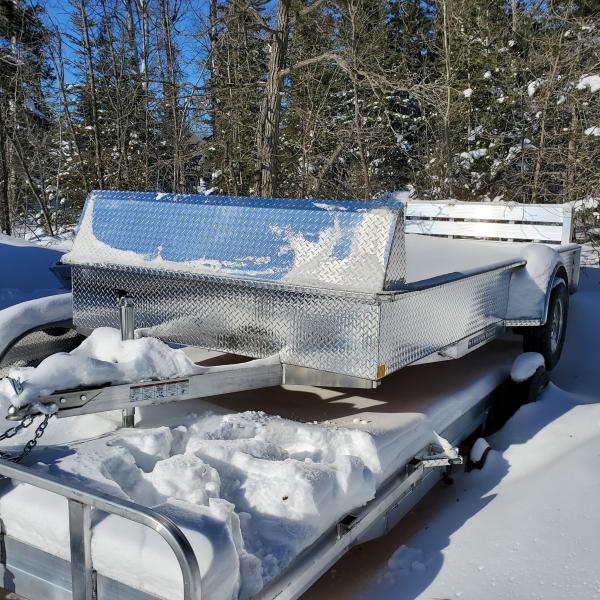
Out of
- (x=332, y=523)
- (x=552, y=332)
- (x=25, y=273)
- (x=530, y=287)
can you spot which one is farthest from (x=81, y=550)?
(x=25, y=273)

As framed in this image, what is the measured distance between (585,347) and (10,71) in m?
16.1

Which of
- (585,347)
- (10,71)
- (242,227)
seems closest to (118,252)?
(242,227)

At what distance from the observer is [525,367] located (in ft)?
→ 14.2

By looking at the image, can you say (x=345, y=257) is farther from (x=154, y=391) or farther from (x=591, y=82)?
(x=591, y=82)

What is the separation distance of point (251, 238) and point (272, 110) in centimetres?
739

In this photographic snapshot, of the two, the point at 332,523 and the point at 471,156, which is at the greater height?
the point at 471,156

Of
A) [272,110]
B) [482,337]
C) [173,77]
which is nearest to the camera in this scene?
[482,337]

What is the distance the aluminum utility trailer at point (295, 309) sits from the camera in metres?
2.68

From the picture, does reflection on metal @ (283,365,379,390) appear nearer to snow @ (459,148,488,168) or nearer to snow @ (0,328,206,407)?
snow @ (0,328,206,407)

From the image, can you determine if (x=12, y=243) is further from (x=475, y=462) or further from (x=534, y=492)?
(x=534, y=492)

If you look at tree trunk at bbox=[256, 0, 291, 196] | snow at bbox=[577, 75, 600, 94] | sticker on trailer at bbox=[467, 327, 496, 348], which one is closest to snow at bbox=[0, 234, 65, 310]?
sticker on trailer at bbox=[467, 327, 496, 348]

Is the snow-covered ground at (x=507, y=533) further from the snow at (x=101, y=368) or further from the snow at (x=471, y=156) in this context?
the snow at (x=471, y=156)

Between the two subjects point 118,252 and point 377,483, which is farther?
→ point 118,252

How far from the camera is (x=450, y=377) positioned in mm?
4281
